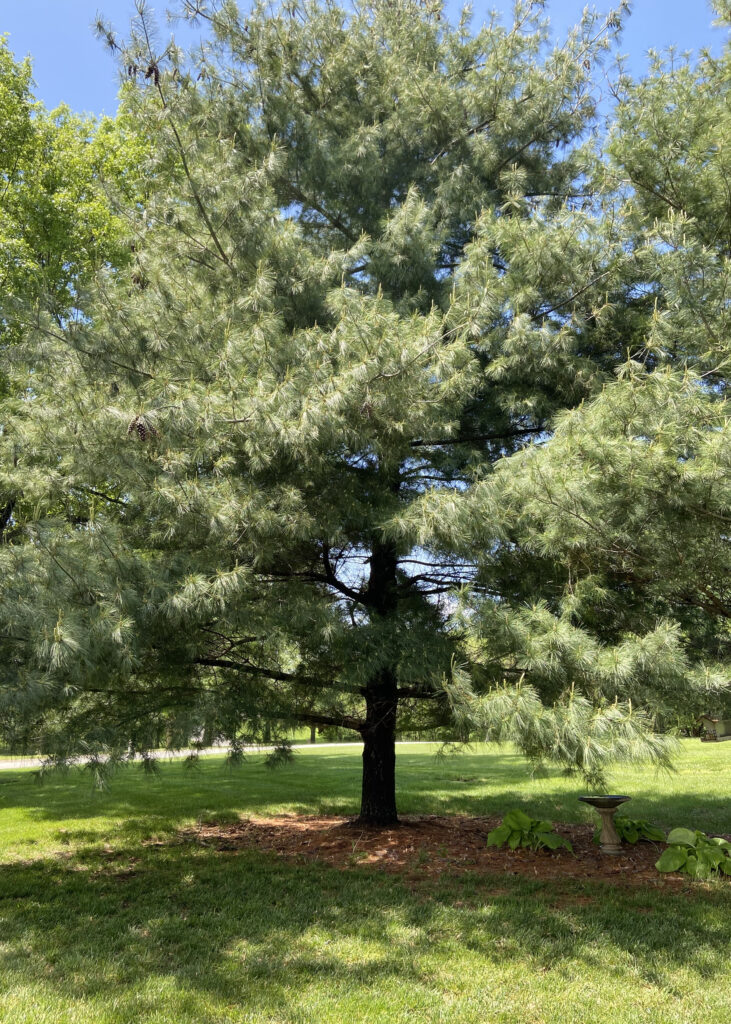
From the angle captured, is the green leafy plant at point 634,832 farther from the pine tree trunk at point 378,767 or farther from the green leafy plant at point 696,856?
the pine tree trunk at point 378,767

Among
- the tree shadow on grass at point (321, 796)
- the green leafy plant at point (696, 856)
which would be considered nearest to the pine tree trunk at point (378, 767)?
the tree shadow on grass at point (321, 796)

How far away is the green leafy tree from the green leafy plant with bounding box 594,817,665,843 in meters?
2.29

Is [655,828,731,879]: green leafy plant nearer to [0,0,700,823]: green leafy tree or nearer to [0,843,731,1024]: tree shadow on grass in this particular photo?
[0,843,731,1024]: tree shadow on grass

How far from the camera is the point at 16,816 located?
9000 mm

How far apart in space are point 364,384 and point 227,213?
7.47 feet

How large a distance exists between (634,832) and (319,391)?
5784 millimetres

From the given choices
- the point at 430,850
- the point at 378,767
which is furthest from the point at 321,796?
the point at 430,850

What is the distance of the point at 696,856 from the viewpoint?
611 cm

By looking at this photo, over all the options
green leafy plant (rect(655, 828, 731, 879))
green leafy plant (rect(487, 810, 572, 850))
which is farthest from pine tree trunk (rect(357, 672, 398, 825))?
green leafy plant (rect(655, 828, 731, 879))

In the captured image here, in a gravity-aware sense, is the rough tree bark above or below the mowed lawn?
above

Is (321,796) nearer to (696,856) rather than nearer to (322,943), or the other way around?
(696,856)

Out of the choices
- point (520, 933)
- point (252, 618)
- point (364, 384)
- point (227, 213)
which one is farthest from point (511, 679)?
point (227, 213)

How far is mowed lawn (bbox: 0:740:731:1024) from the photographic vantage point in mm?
3625

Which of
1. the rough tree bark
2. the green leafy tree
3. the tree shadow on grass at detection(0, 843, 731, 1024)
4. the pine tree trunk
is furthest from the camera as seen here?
the pine tree trunk
